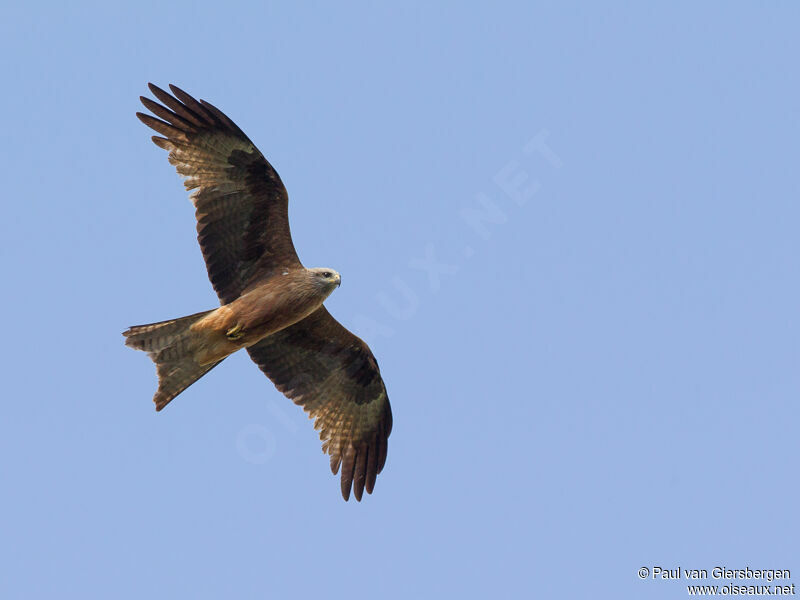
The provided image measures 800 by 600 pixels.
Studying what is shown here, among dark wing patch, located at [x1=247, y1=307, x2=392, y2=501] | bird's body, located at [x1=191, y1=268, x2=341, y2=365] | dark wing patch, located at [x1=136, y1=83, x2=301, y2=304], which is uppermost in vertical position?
dark wing patch, located at [x1=136, y1=83, x2=301, y2=304]

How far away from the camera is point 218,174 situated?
1434cm

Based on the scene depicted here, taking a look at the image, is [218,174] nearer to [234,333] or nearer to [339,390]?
[234,333]

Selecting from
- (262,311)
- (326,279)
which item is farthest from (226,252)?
(326,279)

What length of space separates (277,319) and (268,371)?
1.52 m

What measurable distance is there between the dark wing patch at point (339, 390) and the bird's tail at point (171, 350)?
1.32 m

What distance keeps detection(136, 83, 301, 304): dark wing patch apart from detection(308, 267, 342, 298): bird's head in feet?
2.34

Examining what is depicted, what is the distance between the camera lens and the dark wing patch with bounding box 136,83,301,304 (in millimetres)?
14273

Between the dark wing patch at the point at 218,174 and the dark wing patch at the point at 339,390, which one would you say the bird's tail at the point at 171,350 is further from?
the dark wing patch at the point at 339,390

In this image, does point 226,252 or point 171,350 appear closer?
point 171,350

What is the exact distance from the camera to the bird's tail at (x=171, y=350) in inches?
556

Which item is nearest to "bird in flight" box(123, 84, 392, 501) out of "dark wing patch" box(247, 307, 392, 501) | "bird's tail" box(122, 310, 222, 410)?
"bird's tail" box(122, 310, 222, 410)

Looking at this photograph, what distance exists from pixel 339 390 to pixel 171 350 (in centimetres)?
267

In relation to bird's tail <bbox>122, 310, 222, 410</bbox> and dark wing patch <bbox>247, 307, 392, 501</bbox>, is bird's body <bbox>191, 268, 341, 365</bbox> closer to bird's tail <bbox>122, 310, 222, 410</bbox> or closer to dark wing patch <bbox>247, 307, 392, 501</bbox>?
bird's tail <bbox>122, 310, 222, 410</bbox>

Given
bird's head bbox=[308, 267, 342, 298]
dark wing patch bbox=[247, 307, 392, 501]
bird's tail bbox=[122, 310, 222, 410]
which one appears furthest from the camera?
dark wing patch bbox=[247, 307, 392, 501]
